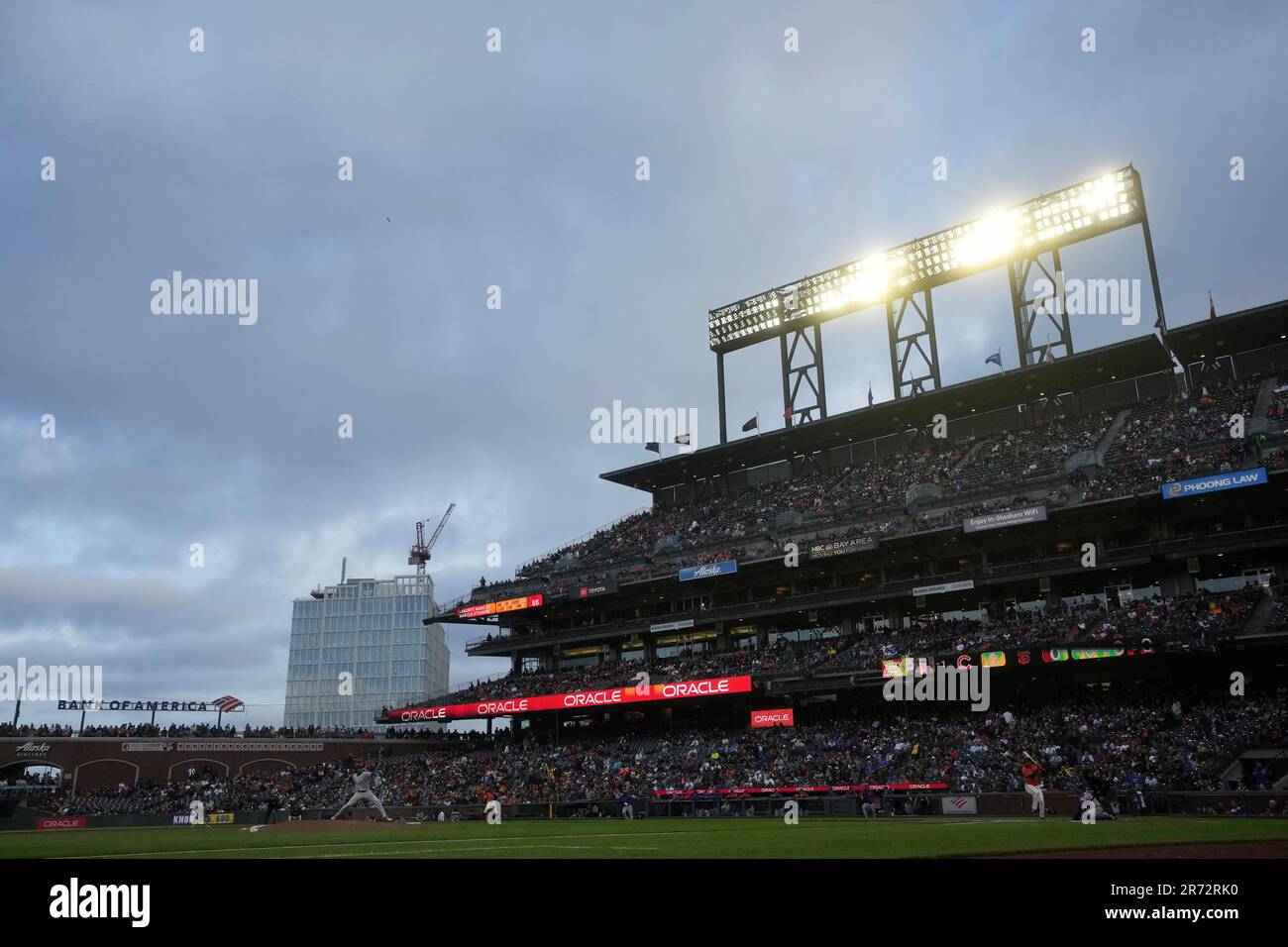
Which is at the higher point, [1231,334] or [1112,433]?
[1231,334]

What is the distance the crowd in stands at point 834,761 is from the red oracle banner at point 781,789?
445mm

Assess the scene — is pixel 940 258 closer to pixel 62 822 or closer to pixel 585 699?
pixel 585 699

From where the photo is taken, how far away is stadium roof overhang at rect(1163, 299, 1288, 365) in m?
56.1

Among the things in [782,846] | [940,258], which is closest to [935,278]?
[940,258]

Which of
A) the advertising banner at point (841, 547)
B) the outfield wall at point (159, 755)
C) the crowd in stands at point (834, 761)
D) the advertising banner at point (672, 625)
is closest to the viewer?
the crowd in stands at point (834, 761)

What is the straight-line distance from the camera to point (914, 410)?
229 ft

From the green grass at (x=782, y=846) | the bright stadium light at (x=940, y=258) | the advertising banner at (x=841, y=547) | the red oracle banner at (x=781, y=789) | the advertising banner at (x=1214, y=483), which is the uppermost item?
the bright stadium light at (x=940, y=258)

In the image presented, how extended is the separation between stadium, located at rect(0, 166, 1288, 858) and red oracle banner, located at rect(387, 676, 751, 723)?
0.21 meters

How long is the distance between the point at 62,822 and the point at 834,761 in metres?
43.8

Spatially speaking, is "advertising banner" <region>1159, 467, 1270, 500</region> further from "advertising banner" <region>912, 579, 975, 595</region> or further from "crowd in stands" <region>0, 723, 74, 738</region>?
"crowd in stands" <region>0, 723, 74, 738</region>

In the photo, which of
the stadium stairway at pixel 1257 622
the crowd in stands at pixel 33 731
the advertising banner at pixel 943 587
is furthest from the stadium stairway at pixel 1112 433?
the crowd in stands at pixel 33 731

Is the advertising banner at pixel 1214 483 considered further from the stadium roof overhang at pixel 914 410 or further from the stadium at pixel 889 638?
the stadium roof overhang at pixel 914 410

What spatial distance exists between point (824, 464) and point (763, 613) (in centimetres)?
1730

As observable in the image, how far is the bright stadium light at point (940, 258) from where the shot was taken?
2351 inches
